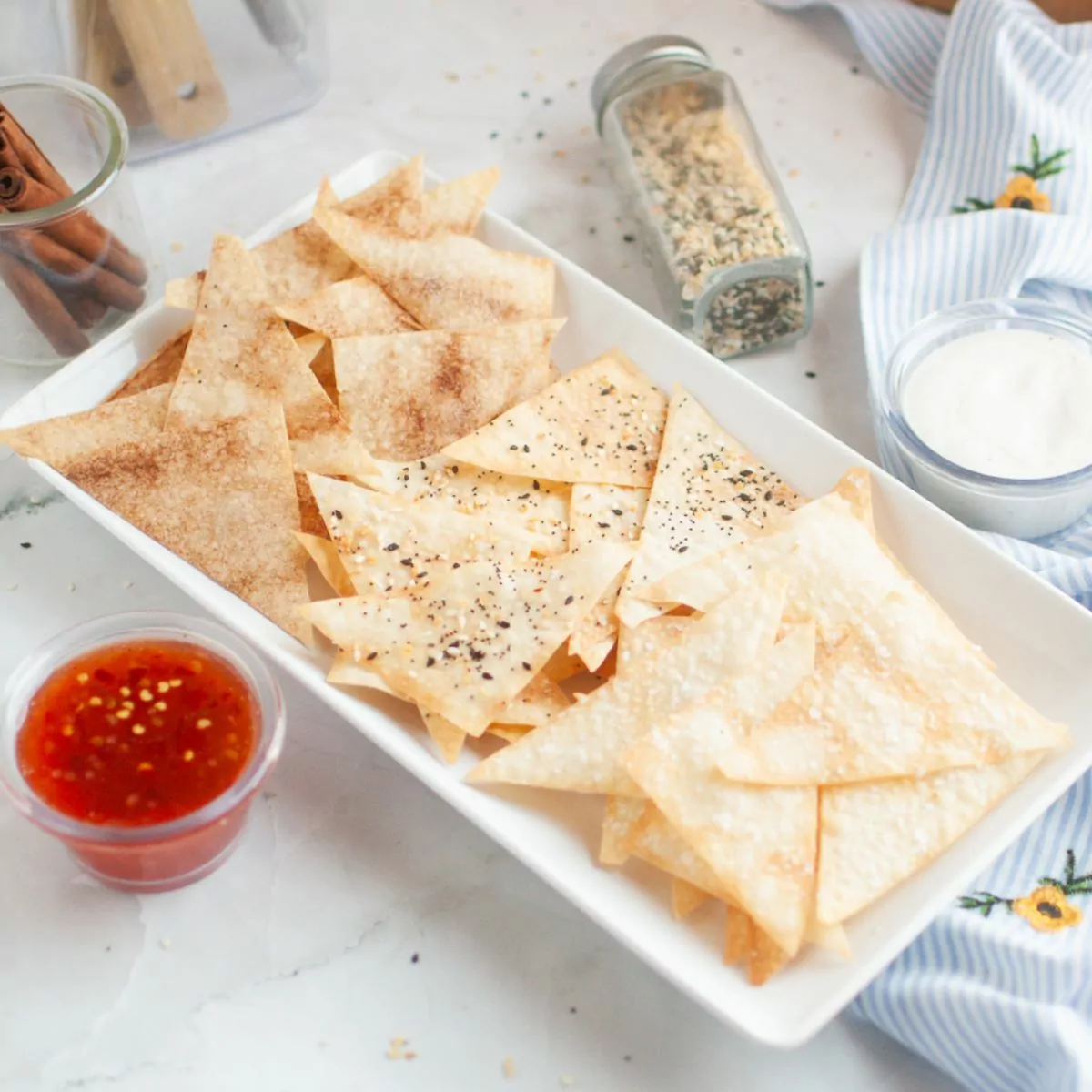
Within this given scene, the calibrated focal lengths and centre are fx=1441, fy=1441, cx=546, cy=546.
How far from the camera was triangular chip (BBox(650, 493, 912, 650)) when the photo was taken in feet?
5.52

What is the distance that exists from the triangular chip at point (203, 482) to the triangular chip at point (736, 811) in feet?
1.66

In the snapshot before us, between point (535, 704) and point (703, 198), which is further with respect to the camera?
point (703, 198)

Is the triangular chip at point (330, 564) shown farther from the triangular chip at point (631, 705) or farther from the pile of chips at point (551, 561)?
the triangular chip at point (631, 705)

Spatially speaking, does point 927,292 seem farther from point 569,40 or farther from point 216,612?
point 216,612

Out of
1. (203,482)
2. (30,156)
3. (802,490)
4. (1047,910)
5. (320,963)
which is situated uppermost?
(30,156)

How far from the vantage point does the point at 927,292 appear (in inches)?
88.7

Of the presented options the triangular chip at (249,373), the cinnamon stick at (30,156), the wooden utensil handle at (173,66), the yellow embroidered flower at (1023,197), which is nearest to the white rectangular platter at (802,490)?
the triangular chip at (249,373)

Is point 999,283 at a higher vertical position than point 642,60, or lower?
lower

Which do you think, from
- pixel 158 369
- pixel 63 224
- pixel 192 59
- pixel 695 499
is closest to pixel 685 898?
pixel 695 499

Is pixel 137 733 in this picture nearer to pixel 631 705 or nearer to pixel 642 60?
pixel 631 705

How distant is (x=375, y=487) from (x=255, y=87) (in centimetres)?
100

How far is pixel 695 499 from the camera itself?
1.85 metres

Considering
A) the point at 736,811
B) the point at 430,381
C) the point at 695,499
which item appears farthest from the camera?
the point at 430,381

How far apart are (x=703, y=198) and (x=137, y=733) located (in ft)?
3.87
